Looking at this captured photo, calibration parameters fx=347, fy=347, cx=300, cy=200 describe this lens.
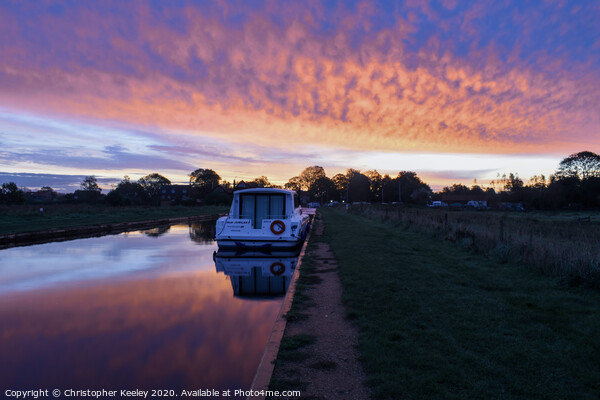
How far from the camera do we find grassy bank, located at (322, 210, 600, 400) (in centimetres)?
342

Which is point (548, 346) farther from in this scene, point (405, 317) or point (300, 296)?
point (300, 296)

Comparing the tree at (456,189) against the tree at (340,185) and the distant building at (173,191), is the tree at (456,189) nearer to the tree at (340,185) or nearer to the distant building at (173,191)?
the tree at (340,185)

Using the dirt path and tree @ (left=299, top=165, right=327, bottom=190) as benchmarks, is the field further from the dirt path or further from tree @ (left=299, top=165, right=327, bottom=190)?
tree @ (left=299, top=165, right=327, bottom=190)

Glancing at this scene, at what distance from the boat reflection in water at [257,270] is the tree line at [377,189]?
192 ft

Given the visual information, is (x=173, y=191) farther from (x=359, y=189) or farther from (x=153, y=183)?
(x=359, y=189)

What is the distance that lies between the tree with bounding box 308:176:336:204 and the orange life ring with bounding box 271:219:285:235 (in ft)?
329

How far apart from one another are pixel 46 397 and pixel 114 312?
2825mm

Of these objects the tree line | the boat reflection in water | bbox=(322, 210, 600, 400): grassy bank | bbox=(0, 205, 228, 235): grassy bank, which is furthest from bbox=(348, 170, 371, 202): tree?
bbox=(322, 210, 600, 400): grassy bank

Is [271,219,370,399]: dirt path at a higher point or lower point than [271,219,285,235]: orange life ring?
lower

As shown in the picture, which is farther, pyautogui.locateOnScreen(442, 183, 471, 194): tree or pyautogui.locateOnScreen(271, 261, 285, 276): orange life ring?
pyautogui.locateOnScreen(442, 183, 471, 194): tree

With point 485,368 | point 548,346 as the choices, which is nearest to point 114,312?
point 485,368

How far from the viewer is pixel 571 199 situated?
6638cm

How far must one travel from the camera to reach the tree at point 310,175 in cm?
11750

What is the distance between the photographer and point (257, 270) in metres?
11.0
